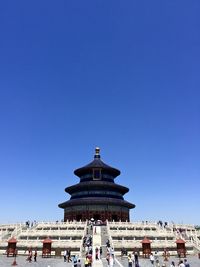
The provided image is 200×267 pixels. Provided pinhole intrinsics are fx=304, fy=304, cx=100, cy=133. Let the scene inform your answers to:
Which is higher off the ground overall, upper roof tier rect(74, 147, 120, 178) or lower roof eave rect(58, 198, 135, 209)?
upper roof tier rect(74, 147, 120, 178)

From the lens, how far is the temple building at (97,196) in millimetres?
62781

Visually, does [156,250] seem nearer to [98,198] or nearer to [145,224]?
[145,224]

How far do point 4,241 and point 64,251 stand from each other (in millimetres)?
9803

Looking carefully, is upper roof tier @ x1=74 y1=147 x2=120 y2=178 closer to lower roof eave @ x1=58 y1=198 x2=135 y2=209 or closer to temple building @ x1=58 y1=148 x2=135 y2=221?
temple building @ x1=58 y1=148 x2=135 y2=221

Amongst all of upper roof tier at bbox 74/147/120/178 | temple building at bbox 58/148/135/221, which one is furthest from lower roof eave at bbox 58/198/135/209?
upper roof tier at bbox 74/147/120/178

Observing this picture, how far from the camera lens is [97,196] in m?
65.8

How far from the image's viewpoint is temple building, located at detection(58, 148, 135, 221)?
206 feet

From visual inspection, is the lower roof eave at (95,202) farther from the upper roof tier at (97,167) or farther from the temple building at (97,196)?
the upper roof tier at (97,167)

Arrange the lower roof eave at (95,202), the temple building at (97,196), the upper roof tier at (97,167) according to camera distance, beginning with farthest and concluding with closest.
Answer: the upper roof tier at (97,167), the temple building at (97,196), the lower roof eave at (95,202)

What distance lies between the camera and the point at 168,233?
132 feet

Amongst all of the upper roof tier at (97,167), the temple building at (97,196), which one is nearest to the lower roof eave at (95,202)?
the temple building at (97,196)

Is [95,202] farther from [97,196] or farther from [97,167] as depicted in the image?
[97,167]

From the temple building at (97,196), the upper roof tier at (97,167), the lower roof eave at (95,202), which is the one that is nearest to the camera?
the lower roof eave at (95,202)

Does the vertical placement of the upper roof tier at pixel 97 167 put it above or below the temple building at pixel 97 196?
above
